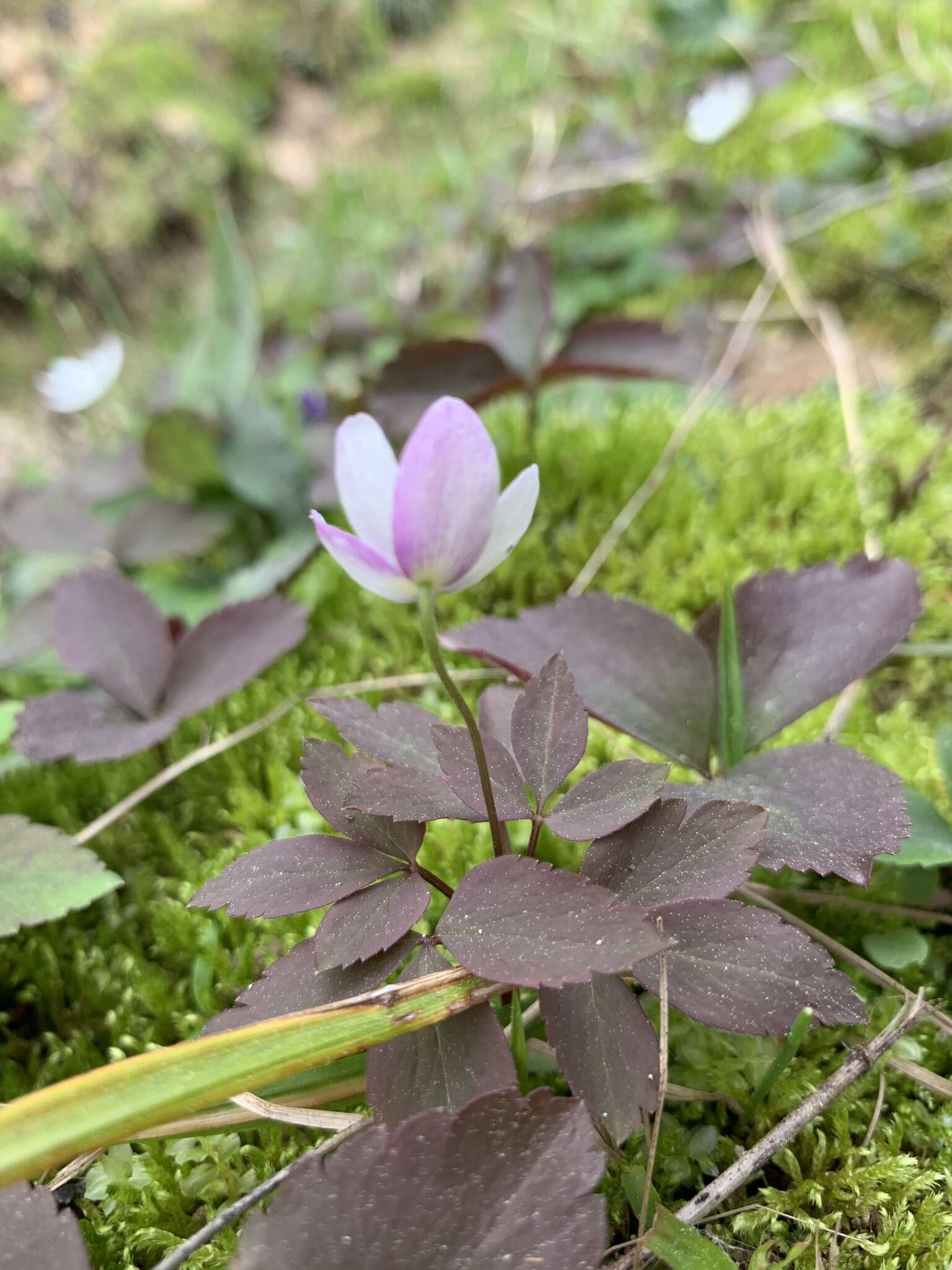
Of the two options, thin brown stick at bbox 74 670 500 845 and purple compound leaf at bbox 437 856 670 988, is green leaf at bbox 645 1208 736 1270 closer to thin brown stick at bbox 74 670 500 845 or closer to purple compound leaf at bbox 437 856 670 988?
purple compound leaf at bbox 437 856 670 988

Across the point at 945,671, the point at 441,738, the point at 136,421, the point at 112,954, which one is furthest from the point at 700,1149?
the point at 136,421

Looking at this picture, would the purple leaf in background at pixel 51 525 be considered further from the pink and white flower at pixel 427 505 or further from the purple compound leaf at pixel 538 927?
the purple compound leaf at pixel 538 927

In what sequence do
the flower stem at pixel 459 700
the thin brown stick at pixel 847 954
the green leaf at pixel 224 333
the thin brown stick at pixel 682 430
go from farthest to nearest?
the green leaf at pixel 224 333 < the thin brown stick at pixel 682 430 < the thin brown stick at pixel 847 954 < the flower stem at pixel 459 700

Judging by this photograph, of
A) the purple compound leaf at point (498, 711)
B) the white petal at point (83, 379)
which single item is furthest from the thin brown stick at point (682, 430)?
the white petal at point (83, 379)

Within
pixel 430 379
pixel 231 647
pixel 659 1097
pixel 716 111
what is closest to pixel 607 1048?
pixel 659 1097

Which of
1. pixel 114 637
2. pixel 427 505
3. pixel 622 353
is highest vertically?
pixel 622 353

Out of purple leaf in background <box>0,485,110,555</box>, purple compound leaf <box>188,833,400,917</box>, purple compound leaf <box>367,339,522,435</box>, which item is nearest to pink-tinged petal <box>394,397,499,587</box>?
purple compound leaf <box>188,833,400,917</box>

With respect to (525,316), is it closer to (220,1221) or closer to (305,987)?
(305,987)
